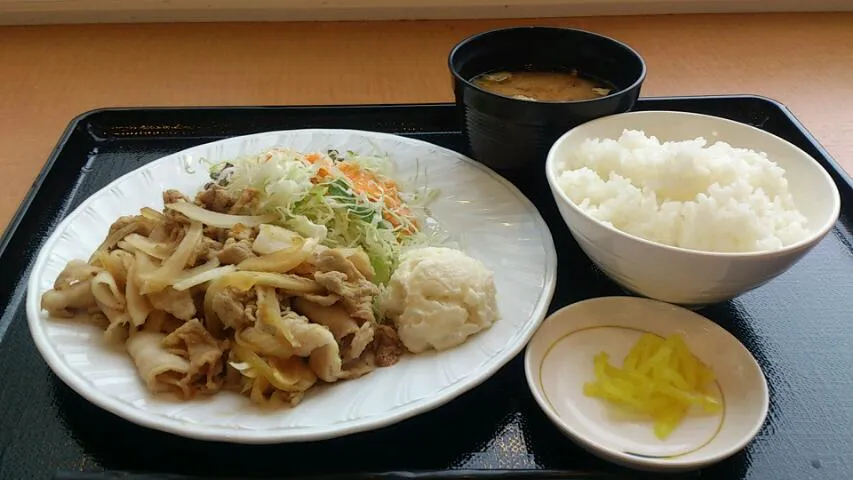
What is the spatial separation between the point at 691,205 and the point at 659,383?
0.34 m

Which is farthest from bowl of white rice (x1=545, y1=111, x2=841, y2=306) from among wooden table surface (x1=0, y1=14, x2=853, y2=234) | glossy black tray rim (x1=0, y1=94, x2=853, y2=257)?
wooden table surface (x1=0, y1=14, x2=853, y2=234)

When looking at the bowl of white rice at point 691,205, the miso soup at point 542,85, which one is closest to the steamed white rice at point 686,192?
the bowl of white rice at point 691,205

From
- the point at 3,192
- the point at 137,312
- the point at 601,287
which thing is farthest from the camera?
the point at 3,192

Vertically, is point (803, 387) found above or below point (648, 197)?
below

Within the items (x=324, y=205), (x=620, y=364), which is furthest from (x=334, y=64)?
(x=620, y=364)

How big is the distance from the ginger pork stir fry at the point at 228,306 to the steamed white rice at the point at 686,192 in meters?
0.48

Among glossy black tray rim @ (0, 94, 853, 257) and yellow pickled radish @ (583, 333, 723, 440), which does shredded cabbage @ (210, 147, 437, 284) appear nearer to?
glossy black tray rim @ (0, 94, 853, 257)

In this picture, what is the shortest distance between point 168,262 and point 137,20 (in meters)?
1.92

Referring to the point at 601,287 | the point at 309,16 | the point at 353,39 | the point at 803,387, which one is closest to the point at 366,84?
the point at 353,39

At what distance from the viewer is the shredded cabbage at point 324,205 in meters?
1.48

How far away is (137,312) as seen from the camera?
122 centimetres

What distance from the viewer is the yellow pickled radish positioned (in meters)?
1.14

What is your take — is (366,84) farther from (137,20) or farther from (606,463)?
(606,463)

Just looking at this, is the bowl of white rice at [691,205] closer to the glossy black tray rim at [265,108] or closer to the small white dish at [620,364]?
the small white dish at [620,364]
